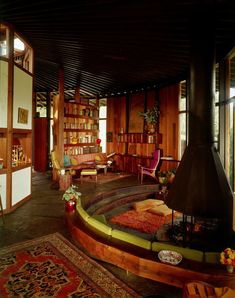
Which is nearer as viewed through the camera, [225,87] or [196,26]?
[196,26]

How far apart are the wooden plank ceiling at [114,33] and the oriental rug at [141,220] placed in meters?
4.12

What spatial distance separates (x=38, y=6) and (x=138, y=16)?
5.49 feet

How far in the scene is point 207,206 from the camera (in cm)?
343

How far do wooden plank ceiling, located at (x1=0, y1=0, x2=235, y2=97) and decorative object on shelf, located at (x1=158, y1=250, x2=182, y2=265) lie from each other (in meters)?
3.52

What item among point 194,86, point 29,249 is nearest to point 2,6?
point 194,86

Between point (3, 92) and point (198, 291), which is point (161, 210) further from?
point (3, 92)

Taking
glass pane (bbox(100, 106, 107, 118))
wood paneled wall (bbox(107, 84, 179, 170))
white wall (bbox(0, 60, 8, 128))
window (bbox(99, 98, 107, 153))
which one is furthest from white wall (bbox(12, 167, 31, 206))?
glass pane (bbox(100, 106, 107, 118))

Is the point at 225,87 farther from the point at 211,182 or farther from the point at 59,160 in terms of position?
the point at 59,160

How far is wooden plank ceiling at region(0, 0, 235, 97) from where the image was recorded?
374 centimetres

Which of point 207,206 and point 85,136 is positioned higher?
point 85,136

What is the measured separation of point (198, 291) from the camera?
2156 millimetres

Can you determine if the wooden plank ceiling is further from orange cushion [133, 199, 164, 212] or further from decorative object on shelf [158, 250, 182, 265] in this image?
orange cushion [133, 199, 164, 212]

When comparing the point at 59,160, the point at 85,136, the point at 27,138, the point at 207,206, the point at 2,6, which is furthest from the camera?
the point at 85,136

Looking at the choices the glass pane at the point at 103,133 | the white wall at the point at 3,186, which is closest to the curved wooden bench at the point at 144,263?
the white wall at the point at 3,186
